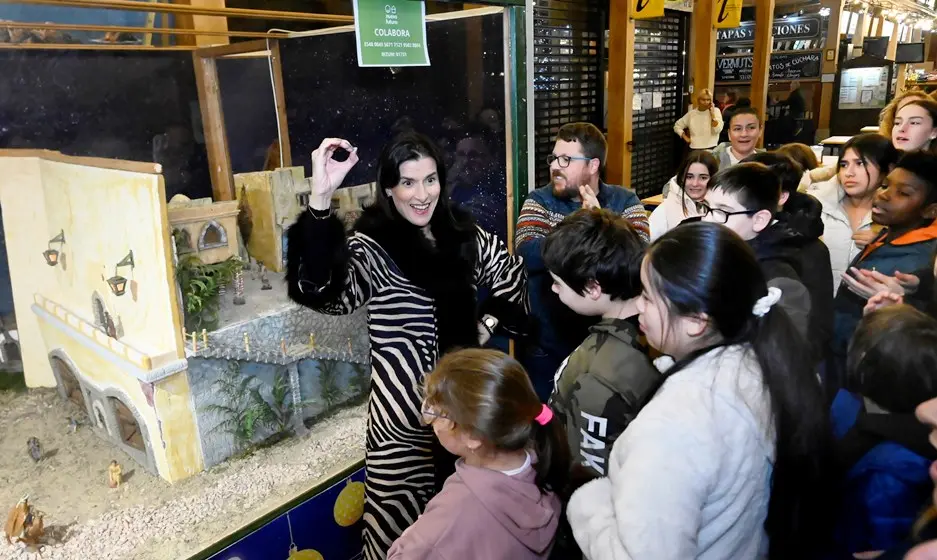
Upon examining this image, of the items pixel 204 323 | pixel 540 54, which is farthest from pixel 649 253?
pixel 540 54

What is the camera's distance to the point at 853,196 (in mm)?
2518

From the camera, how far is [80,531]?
154 centimetres

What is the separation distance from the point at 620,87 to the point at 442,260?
3.57 meters

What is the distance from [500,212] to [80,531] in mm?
1638

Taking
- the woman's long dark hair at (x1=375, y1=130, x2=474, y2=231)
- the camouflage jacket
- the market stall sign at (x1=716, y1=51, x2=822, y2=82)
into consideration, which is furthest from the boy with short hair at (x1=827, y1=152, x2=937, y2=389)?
the market stall sign at (x1=716, y1=51, x2=822, y2=82)

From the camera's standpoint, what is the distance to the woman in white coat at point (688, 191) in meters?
2.81

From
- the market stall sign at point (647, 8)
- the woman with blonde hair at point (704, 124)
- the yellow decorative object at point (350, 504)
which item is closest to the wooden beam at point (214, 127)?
the yellow decorative object at point (350, 504)

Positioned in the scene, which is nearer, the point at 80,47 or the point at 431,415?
the point at 431,415

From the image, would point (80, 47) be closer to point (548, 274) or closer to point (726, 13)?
point (548, 274)

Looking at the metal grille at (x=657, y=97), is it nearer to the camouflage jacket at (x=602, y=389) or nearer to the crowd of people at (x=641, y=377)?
the crowd of people at (x=641, y=377)

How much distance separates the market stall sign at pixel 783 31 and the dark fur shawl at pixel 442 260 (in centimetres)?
672

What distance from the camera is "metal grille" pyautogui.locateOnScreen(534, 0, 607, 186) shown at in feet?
14.5

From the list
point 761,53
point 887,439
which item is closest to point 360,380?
point 887,439

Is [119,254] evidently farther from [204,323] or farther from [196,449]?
[196,449]
